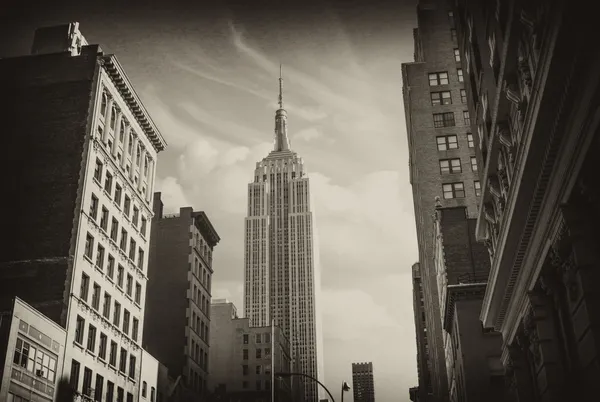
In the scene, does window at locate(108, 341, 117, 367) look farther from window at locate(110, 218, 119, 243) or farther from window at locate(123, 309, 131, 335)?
window at locate(110, 218, 119, 243)

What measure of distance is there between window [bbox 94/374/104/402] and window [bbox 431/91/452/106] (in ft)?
194

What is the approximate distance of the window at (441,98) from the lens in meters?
96.9

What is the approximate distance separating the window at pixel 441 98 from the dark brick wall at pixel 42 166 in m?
49.8

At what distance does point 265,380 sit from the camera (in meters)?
168

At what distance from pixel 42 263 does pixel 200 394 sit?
40585 mm

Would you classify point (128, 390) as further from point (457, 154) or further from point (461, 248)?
point (457, 154)

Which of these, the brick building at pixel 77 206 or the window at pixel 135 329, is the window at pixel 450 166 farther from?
the window at pixel 135 329

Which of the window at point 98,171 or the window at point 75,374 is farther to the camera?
the window at point 98,171

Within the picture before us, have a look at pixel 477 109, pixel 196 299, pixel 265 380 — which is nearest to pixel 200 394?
pixel 196 299

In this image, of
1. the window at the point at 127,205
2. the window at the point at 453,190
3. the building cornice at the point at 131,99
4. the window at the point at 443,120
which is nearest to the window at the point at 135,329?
the window at the point at 127,205

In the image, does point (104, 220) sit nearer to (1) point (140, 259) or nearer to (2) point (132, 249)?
(2) point (132, 249)

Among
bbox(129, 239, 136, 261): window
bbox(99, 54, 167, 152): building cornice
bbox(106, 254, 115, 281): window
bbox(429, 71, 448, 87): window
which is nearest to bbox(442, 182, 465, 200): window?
bbox(429, 71, 448, 87): window

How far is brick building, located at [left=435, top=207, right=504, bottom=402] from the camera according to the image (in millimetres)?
53000

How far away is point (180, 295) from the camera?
91.8 meters
